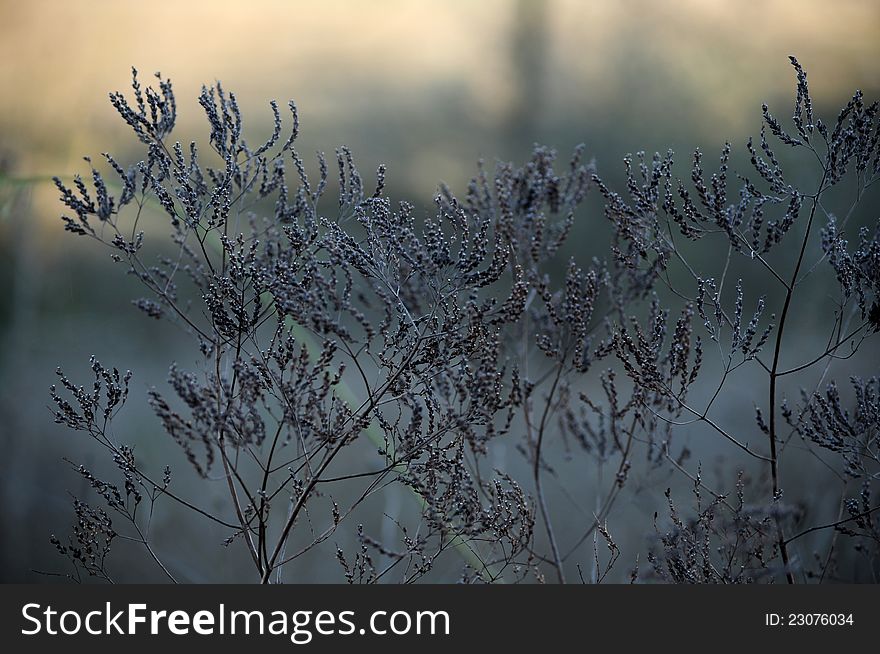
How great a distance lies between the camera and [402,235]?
0.83 metres

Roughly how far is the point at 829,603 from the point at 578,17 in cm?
124

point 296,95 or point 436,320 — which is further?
point 296,95

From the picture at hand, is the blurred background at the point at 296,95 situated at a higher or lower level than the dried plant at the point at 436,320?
higher

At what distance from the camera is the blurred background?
1586 mm

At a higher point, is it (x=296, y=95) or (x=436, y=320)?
(x=296, y=95)

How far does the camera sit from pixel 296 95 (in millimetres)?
1635

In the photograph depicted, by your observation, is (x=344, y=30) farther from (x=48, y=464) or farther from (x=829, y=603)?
(x=829, y=603)

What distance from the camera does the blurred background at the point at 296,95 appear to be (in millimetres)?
1586

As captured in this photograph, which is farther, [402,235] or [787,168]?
[787,168]

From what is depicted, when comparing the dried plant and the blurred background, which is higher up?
the blurred background

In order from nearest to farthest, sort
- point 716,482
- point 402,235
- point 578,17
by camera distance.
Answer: point 402,235 → point 716,482 → point 578,17

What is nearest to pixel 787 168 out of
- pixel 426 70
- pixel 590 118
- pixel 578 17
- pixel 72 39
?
pixel 590 118

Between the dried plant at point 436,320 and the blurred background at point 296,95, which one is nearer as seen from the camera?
the dried plant at point 436,320

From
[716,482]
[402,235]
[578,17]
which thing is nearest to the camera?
[402,235]
